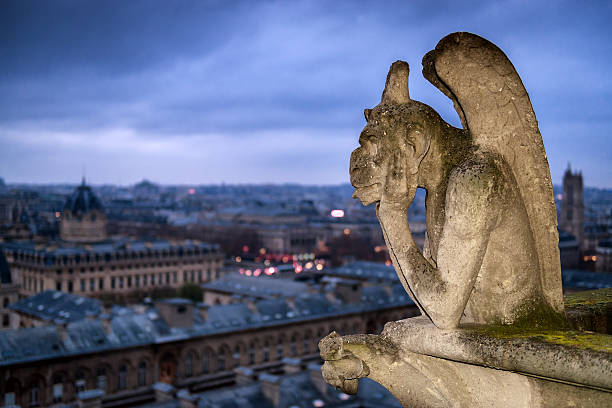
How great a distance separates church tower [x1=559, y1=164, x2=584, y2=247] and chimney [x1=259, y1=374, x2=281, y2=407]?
326 feet

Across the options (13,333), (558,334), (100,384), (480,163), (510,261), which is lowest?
(100,384)

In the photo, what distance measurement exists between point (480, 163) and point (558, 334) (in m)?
1.13

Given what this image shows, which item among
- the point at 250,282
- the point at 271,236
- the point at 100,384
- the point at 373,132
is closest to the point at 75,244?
the point at 250,282

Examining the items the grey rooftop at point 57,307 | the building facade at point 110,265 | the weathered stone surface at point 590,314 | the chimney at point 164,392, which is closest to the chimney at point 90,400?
the chimney at point 164,392

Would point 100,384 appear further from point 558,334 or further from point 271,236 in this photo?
point 271,236

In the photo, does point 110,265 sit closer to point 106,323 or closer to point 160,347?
point 106,323

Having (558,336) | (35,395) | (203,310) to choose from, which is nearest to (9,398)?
(35,395)

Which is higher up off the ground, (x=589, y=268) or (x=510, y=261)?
(x=510, y=261)

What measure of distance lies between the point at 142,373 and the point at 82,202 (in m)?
73.3

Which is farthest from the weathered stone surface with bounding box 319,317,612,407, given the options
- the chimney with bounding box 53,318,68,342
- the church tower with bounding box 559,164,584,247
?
the church tower with bounding box 559,164,584,247

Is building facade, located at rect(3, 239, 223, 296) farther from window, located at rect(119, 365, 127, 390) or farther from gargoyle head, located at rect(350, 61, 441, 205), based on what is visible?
gargoyle head, located at rect(350, 61, 441, 205)

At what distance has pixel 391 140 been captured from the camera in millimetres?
4988

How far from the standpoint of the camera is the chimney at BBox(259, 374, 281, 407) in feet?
93.7

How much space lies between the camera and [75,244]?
9862 centimetres
